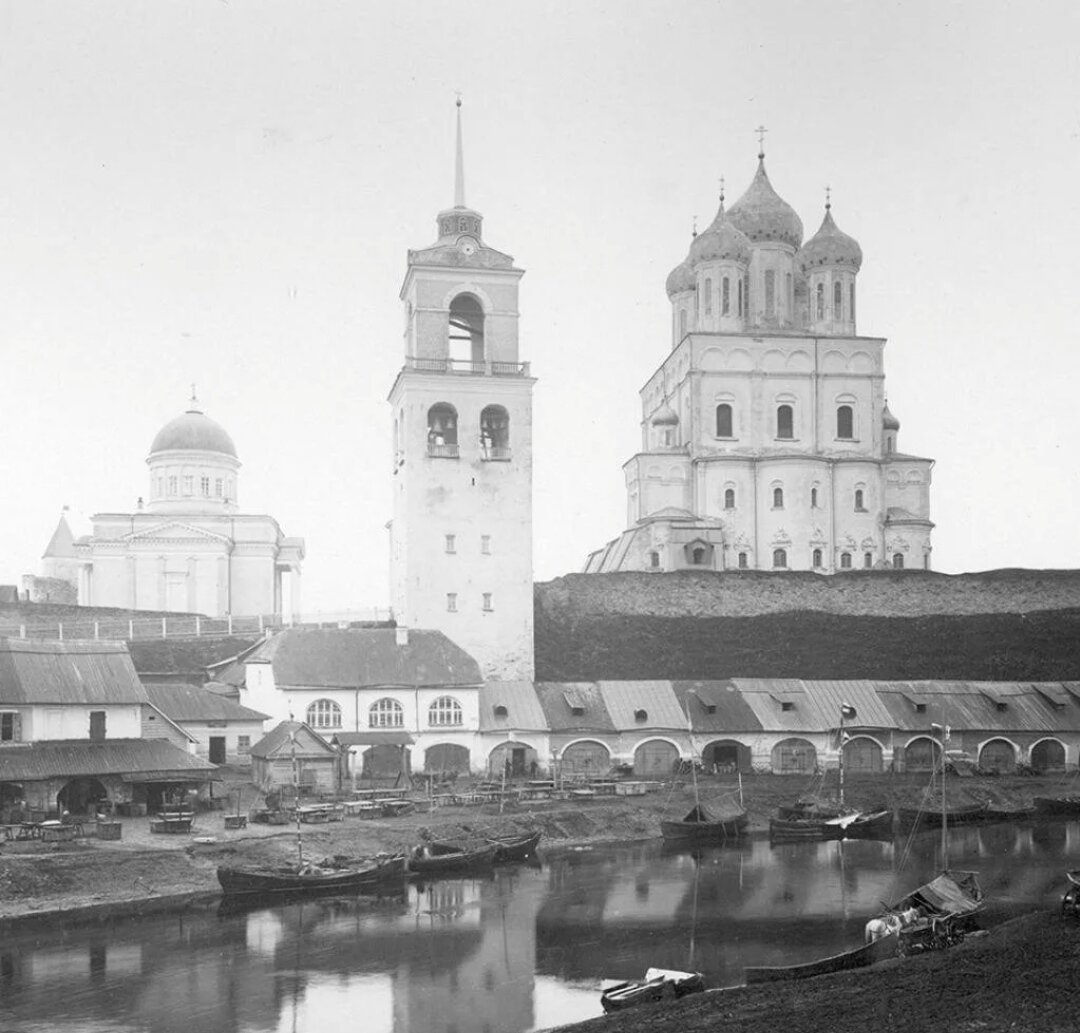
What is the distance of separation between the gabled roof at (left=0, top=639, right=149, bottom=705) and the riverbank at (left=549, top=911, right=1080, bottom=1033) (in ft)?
80.1

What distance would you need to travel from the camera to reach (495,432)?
→ 56.8m

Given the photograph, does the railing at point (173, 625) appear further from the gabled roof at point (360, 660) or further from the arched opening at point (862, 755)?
the arched opening at point (862, 755)

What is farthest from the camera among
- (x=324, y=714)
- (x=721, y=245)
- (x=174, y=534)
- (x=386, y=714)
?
(x=174, y=534)

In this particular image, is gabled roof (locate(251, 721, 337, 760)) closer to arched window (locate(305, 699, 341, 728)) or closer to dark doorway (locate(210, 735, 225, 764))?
dark doorway (locate(210, 735, 225, 764))

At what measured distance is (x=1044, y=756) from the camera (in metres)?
52.8

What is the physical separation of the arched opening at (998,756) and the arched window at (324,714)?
25.1 m

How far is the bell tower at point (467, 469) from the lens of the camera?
181 ft

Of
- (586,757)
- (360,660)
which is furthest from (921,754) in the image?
(360,660)

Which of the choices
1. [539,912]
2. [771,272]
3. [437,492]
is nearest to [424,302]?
[437,492]

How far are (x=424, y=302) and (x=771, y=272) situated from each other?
2609 cm

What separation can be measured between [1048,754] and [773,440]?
2356 cm

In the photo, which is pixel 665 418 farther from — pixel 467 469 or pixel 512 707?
pixel 512 707

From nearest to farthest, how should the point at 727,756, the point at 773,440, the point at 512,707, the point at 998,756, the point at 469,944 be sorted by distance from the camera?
the point at 469,944 < the point at 727,756 < the point at 512,707 < the point at 998,756 < the point at 773,440

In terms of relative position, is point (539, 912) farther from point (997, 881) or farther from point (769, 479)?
point (769, 479)
